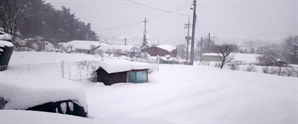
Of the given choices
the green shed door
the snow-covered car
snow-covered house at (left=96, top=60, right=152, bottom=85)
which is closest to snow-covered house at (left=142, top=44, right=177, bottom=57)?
the green shed door

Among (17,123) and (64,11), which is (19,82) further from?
(64,11)

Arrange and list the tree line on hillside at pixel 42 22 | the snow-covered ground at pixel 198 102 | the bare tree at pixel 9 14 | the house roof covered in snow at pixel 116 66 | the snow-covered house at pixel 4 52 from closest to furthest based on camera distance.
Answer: the snow-covered ground at pixel 198 102 < the house roof covered in snow at pixel 116 66 < the snow-covered house at pixel 4 52 < the bare tree at pixel 9 14 < the tree line on hillside at pixel 42 22

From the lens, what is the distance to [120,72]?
7.60 metres

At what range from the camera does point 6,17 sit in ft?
49.5

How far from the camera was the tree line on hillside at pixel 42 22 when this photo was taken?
15.3 meters

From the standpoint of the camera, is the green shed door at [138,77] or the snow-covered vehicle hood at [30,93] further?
the green shed door at [138,77]

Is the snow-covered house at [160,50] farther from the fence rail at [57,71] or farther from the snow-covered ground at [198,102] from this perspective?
the snow-covered ground at [198,102]

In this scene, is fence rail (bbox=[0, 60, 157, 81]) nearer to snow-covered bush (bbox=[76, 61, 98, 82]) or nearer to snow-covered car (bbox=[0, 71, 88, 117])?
snow-covered bush (bbox=[76, 61, 98, 82])

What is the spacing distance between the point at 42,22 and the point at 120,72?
35033 millimetres

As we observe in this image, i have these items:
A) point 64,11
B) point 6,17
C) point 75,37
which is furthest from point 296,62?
point 64,11

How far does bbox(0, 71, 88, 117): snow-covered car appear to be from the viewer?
3027 millimetres

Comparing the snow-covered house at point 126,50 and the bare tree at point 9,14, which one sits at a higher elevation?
the bare tree at point 9,14

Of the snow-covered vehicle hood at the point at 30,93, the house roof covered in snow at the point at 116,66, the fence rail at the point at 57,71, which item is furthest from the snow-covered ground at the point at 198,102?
the snow-covered vehicle hood at the point at 30,93

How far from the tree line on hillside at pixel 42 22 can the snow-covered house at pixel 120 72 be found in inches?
566
